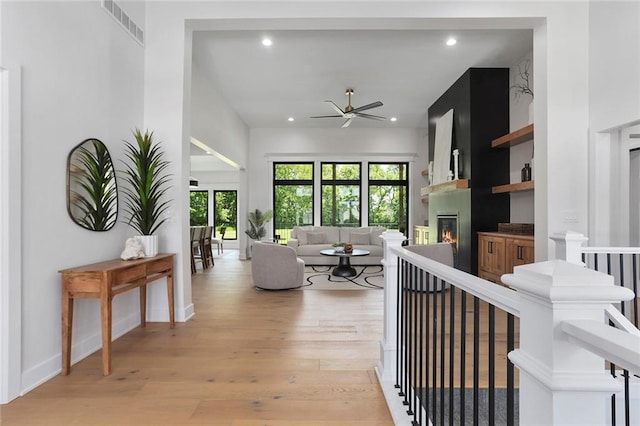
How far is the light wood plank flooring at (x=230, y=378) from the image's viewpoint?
1.90 metres

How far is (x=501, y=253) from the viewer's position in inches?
191

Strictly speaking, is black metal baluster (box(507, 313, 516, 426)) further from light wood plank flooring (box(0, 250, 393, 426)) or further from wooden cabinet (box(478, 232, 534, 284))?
wooden cabinet (box(478, 232, 534, 284))

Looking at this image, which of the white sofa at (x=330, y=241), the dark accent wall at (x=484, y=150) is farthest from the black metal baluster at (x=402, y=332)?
the white sofa at (x=330, y=241)

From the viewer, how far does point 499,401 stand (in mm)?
2230

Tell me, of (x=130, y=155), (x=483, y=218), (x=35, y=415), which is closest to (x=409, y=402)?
(x=35, y=415)

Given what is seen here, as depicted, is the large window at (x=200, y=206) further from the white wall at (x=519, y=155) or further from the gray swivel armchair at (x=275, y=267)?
the white wall at (x=519, y=155)

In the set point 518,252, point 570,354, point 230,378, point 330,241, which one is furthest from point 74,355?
point 330,241

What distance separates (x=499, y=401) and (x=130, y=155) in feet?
12.7

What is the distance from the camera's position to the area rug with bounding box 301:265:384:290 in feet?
17.2

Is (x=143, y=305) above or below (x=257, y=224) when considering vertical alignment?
below

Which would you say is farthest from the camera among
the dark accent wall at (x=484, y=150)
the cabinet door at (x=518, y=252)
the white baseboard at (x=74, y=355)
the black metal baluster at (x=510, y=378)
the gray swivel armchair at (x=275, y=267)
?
the dark accent wall at (x=484, y=150)

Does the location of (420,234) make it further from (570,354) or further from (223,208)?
(570,354)

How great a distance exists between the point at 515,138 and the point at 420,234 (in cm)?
404

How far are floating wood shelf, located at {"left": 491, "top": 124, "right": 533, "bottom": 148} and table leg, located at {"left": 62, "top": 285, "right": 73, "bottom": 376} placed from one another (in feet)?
17.7
